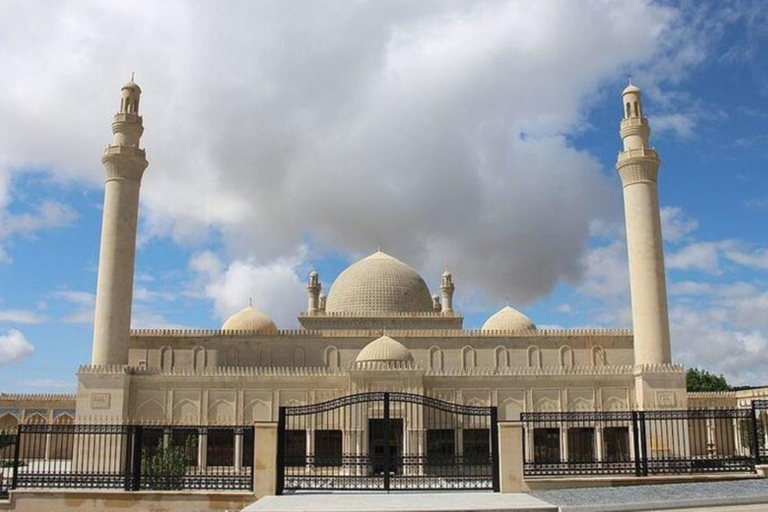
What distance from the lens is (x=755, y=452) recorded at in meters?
17.1

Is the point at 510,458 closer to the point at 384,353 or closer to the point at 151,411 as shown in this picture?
the point at 384,353

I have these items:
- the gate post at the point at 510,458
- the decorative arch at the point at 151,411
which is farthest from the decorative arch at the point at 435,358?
the gate post at the point at 510,458

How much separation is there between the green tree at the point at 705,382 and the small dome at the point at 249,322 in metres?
34.0

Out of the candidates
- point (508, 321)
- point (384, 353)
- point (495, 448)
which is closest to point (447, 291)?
point (508, 321)

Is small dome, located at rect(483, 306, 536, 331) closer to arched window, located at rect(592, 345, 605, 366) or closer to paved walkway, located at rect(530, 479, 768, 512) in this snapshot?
arched window, located at rect(592, 345, 605, 366)

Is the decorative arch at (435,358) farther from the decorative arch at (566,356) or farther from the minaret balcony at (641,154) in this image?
the minaret balcony at (641,154)

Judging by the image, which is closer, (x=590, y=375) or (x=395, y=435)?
(x=395, y=435)

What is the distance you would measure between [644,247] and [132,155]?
22.2 metres

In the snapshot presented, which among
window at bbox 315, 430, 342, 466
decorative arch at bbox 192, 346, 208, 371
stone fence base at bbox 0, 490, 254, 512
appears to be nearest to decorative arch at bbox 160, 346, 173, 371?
decorative arch at bbox 192, 346, 208, 371

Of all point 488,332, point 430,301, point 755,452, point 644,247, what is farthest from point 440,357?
point 755,452

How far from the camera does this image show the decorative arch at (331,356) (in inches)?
1490

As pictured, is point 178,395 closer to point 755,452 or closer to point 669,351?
point 669,351

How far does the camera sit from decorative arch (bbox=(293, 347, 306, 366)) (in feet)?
124

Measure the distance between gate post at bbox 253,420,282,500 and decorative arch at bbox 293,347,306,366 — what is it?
23.3 meters
